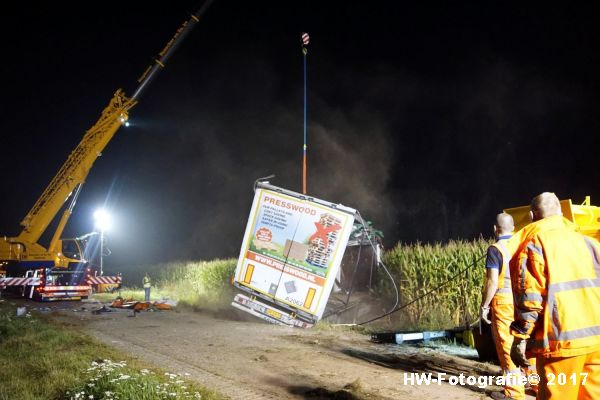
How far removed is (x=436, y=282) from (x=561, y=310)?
706 cm

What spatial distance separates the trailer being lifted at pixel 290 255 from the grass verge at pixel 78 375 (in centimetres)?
331

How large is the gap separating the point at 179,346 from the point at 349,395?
3.94 m

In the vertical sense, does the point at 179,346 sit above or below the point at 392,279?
below

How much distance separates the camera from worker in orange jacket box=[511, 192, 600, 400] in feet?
8.18

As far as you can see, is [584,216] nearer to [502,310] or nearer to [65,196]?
[502,310]

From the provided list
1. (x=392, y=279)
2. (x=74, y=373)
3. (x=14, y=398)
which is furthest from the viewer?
(x=392, y=279)

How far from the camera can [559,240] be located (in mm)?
2662

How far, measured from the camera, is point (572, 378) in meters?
2.49

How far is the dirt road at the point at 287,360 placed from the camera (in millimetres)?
4582

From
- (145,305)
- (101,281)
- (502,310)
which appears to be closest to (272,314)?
(502,310)

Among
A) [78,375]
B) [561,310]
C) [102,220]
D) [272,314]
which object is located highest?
[561,310]

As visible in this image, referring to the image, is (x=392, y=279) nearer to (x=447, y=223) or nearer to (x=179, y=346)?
(x=179, y=346)

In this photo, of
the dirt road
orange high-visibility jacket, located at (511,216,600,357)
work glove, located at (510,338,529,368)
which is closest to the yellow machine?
the dirt road

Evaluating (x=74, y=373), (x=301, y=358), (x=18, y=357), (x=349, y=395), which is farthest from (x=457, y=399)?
(x=18, y=357)
